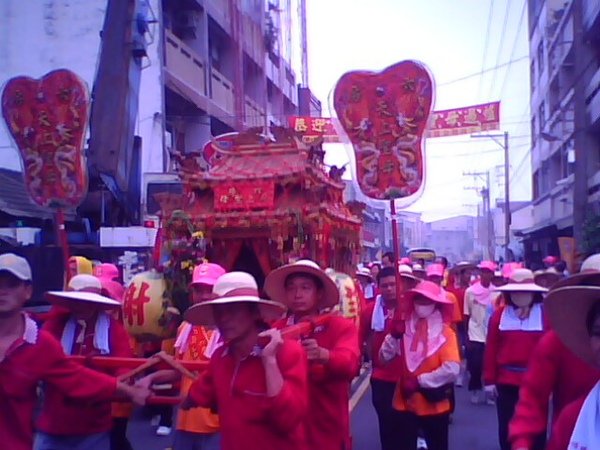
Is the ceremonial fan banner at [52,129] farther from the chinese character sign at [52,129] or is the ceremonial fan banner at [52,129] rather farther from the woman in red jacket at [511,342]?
the woman in red jacket at [511,342]

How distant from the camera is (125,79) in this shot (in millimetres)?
12062

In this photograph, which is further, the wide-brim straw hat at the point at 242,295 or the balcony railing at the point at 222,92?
the balcony railing at the point at 222,92

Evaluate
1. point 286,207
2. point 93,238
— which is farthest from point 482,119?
point 286,207

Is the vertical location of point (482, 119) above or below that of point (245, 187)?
above

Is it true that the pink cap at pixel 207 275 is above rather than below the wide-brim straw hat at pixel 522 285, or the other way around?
above

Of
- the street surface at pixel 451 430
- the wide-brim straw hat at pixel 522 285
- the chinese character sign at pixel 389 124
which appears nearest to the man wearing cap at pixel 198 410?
the chinese character sign at pixel 389 124

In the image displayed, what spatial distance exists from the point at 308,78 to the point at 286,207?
25.6 meters

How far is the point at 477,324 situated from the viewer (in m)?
10.9

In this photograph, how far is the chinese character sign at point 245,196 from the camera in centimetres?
1011

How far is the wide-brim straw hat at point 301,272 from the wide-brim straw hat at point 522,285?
242 centimetres

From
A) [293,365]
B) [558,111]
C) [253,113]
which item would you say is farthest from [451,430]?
[558,111]

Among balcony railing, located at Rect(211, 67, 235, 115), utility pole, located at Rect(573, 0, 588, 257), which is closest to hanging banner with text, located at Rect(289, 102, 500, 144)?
utility pole, located at Rect(573, 0, 588, 257)

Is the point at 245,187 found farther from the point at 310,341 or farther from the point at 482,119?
the point at 482,119

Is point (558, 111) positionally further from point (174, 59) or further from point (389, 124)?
point (389, 124)
